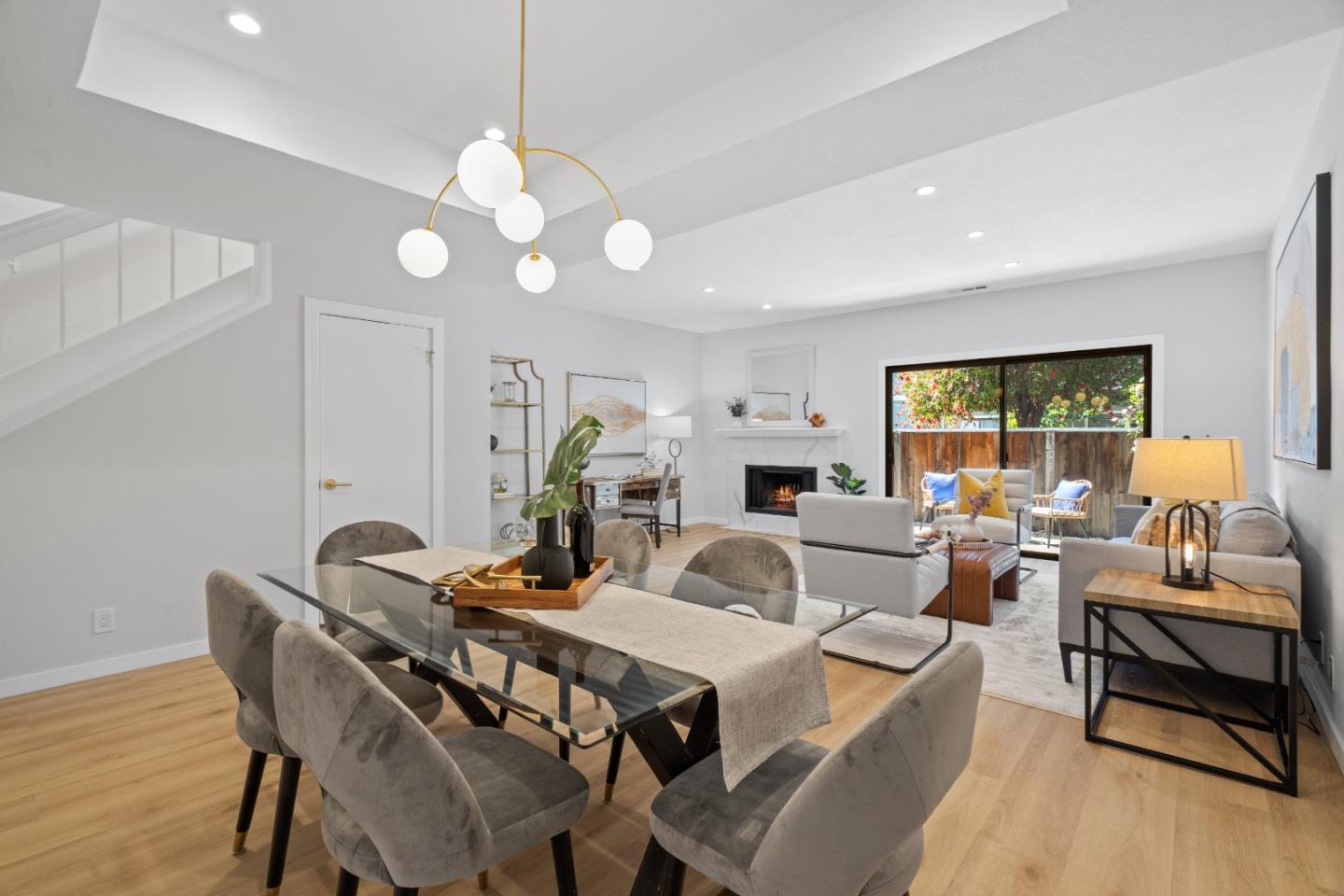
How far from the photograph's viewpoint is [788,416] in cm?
784

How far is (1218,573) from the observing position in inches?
105

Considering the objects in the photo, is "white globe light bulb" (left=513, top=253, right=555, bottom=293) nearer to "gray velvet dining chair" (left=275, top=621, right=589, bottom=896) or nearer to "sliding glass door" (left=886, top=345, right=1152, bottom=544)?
"gray velvet dining chair" (left=275, top=621, right=589, bottom=896)

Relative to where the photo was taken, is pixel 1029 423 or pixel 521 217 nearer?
pixel 521 217

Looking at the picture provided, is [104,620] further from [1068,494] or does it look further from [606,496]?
[1068,494]

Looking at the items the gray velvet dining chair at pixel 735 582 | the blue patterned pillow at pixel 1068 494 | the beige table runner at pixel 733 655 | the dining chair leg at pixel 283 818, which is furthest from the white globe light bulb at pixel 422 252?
the blue patterned pillow at pixel 1068 494

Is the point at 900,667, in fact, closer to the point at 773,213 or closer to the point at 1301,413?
the point at 1301,413

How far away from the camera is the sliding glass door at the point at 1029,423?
228 inches

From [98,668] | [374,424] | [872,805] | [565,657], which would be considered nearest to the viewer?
[872,805]

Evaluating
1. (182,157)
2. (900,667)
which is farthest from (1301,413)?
(182,157)

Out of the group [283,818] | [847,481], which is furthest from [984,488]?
[283,818]

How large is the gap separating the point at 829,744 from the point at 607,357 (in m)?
5.62

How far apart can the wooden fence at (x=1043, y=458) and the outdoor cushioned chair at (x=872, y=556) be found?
314cm

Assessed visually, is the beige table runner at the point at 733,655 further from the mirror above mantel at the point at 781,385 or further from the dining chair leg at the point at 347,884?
the mirror above mantel at the point at 781,385

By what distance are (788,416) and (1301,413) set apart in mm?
5197
